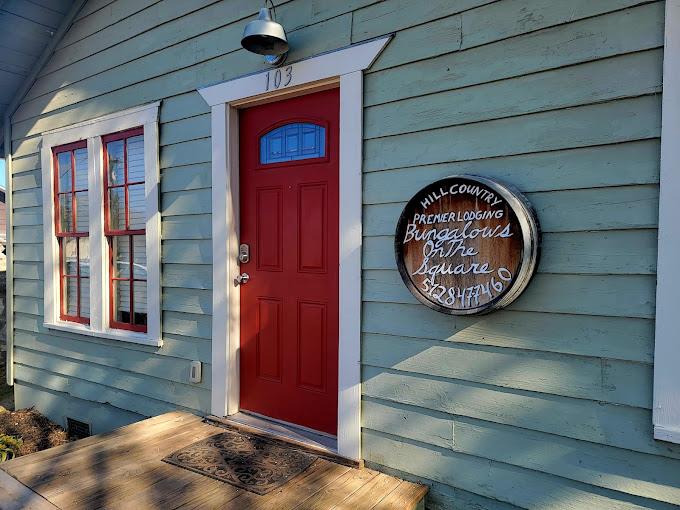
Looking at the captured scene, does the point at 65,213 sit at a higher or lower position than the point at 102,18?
lower

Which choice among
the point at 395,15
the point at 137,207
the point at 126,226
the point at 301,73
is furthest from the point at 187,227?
the point at 395,15

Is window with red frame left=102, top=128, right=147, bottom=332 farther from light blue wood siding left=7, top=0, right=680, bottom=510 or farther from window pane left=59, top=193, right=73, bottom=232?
light blue wood siding left=7, top=0, right=680, bottom=510

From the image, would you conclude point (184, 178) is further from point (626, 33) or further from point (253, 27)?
point (626, 33)

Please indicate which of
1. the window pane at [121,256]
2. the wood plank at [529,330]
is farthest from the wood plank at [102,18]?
the wood plank at [529,330]

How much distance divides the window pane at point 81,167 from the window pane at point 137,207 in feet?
2.20

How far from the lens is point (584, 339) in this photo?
183cm

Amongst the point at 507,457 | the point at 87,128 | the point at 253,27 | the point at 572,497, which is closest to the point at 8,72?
the point at 87,128

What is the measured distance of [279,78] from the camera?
271 cm

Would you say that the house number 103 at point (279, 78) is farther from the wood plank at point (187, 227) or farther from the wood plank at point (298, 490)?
the wood plank at point (298, 490)

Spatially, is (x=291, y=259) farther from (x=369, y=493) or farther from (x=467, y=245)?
(x=369, y=493)

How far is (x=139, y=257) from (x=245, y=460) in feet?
6.19

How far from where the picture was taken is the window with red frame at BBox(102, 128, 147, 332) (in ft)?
11.7

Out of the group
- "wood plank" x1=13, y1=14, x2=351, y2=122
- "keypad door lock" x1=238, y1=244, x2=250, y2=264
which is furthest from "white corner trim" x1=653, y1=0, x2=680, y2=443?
"keypad door lock" x1=238, y1=244, x2=250, y2=264

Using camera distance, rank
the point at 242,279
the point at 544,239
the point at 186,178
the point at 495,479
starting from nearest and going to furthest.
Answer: the point at 544,239 < the point at 495,479 < the point at 242,279 < the point at 186,178
